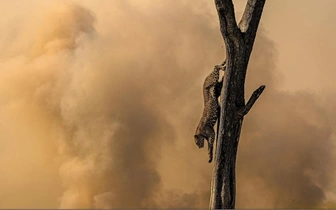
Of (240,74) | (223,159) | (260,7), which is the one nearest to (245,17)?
(260,7)

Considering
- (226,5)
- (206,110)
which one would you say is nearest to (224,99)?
(206,110)

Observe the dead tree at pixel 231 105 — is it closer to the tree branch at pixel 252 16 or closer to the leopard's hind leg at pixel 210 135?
the tree branch at pixel 252 16

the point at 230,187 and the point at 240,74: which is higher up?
the point at 240,74

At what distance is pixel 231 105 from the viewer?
25.8 feet

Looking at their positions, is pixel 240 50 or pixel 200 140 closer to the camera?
pixel 240 50

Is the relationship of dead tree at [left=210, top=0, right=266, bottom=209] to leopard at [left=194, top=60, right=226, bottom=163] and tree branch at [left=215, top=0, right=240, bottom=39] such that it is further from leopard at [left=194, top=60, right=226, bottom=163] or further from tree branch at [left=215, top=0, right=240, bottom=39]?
leopard at [left=194, top=60, right=226, bottom=163]

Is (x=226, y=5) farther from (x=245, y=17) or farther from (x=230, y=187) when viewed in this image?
(x=230, y=187)

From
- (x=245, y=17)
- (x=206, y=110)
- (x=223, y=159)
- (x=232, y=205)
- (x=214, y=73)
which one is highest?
(x=245, y=17)

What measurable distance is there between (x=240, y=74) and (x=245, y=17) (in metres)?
0.88

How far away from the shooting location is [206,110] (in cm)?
816

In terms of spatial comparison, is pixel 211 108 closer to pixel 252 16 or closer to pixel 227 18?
pixel 227 18

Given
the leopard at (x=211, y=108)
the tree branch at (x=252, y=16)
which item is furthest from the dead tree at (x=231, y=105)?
the leopard at (x=211, y=108)

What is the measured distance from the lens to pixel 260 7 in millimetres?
7910

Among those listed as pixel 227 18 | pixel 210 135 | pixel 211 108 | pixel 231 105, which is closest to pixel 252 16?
pixel 227 18
